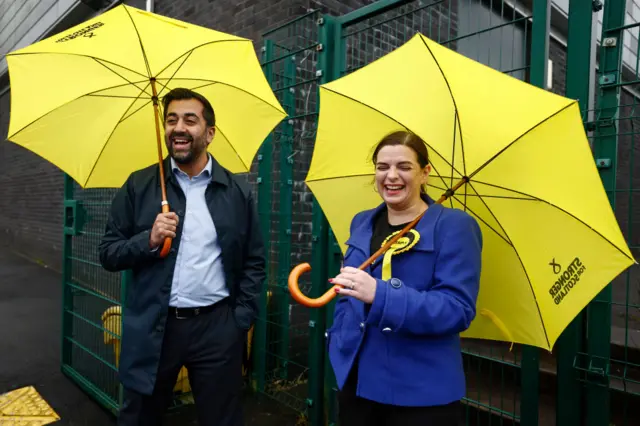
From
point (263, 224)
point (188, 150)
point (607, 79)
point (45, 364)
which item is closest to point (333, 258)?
point (263, 224)

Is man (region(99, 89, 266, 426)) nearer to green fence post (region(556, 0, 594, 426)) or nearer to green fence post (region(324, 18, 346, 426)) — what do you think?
green fence post (region(324, 18, 346, 426))

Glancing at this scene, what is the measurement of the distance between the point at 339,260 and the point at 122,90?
5.93 feet

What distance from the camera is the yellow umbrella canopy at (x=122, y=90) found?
211 centimetres

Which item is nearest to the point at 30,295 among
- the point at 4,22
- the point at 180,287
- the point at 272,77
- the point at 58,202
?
the point at 58,202

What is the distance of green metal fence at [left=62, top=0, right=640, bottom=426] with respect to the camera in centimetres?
228

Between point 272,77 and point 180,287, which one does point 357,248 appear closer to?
point 180,287

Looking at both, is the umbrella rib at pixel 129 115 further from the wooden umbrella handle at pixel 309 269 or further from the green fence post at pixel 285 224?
the green fence post at pixel 285 224

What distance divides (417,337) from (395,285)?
26cm

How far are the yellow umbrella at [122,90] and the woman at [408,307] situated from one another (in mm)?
1040

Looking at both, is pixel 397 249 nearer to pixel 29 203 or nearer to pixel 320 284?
pixel 320 284

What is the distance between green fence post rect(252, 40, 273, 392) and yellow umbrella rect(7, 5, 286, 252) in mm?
1329

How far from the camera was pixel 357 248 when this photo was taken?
1.78m

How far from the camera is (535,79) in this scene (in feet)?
7.71

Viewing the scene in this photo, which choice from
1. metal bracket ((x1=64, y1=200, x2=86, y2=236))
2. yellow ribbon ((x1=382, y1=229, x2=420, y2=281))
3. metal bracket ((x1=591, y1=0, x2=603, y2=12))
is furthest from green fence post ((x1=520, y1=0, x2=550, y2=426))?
metal bracket ((x1=64, y1=200, x2=86, y2=236))
